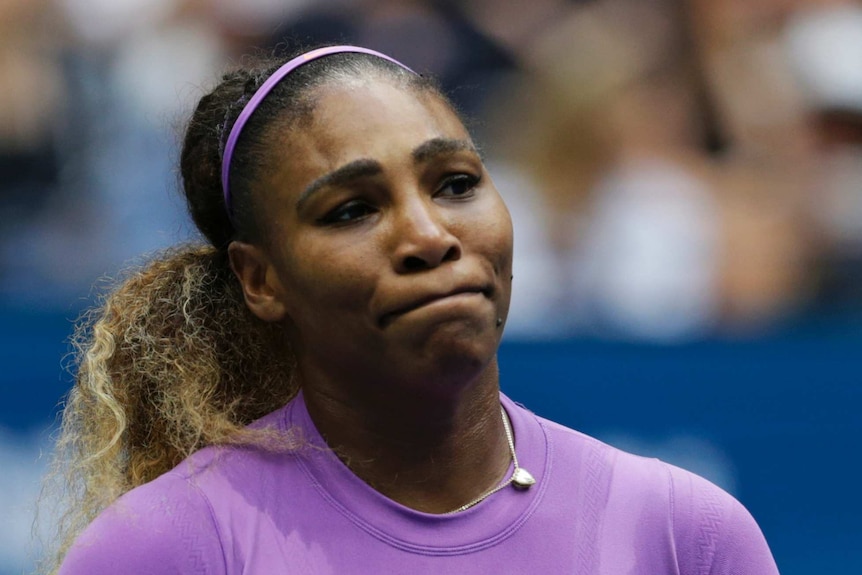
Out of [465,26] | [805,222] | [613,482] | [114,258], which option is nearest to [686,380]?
[805,222]

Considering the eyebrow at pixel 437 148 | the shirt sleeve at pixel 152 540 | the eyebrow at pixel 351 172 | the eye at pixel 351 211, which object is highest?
the eyebrow at pixel 437 148

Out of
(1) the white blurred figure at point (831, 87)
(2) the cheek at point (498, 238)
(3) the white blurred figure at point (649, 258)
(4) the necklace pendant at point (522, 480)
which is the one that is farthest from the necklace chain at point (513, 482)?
(1) the white blurred figure at point (831, 87)

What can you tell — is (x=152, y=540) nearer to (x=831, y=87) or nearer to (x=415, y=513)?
(x=415, y=513)

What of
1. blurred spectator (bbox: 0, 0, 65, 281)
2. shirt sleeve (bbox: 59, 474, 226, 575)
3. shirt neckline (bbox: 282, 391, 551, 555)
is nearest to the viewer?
shirt sleeve (bbox: 59, 474, 226, 575)

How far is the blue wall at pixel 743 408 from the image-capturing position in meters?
4.14

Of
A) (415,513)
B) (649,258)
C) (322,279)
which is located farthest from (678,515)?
(649,258)

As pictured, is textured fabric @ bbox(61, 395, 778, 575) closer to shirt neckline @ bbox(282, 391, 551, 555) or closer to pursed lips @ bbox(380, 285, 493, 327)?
shirt neckline @ bbox(282, 391, 551, 555)

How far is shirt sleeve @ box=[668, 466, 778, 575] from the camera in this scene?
1805mm

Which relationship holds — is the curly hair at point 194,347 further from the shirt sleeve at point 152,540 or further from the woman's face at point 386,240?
the shirt sleeve at point 152,540

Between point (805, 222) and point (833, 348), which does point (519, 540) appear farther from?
point (805, 222)

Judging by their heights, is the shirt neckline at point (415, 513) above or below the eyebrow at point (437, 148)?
below

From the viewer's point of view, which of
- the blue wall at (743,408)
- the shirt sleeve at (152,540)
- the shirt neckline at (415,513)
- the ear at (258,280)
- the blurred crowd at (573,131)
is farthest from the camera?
the blurred crowd at (573,131)

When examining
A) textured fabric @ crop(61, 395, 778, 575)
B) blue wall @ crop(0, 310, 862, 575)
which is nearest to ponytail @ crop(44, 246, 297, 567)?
textured fabric @ crop(61, 395, 778, 575)

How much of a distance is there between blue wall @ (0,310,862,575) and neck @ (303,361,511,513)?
2258 millimetres
